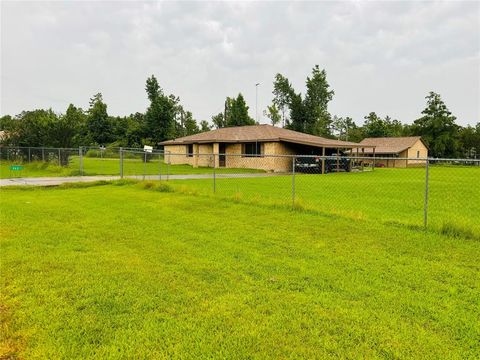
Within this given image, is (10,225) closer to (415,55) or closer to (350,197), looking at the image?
(350,197)

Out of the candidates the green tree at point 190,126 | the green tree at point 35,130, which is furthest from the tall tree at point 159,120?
the green tree at point 190,126

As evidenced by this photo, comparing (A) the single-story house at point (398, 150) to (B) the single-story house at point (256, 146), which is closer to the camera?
(B) the single-story house at point (256, 146)

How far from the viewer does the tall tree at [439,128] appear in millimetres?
61531

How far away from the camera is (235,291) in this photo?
160 inches

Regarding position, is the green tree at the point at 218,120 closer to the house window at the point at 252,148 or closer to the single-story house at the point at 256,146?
the single-story house at the point at 256,146

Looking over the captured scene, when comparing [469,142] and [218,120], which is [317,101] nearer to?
[218,120]

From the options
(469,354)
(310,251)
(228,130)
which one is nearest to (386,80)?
(228,130)

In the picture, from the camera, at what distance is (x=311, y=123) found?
5303 centimetres

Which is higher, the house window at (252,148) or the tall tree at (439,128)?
the tall tree at (439,128)

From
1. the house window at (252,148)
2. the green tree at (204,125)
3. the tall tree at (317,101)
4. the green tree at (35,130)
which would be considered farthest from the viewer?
the green tree at (204,125)

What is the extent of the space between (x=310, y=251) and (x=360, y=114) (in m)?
82.4

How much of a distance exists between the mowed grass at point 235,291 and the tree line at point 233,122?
25759 mm

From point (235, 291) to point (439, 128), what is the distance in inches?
2684

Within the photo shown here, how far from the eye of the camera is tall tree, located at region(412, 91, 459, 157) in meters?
61.5
